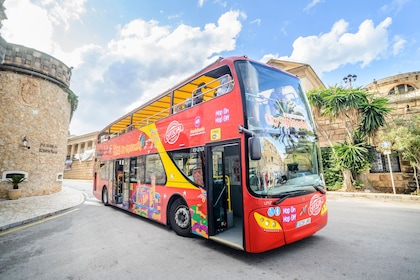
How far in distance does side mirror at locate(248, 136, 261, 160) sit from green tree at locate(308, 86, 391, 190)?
36.0ft

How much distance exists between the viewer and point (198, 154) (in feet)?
15.0

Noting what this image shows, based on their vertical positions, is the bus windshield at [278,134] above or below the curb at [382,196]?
above

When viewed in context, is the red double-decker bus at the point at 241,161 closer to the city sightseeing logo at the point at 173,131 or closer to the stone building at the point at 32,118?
the city sightseeing logo at the point at 173,131

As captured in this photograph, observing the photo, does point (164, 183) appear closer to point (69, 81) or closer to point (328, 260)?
point (328, 260)

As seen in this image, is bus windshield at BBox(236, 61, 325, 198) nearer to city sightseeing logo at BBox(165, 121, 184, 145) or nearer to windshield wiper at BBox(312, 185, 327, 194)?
windshield wiper at BBox(312, 185, 327, 194)

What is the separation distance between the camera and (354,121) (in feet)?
40.3

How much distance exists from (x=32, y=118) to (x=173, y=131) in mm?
13172

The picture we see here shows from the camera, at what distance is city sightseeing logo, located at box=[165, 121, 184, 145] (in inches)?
206

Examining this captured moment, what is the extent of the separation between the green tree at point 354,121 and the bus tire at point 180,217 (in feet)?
35.3

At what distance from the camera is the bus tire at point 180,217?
15.8ft

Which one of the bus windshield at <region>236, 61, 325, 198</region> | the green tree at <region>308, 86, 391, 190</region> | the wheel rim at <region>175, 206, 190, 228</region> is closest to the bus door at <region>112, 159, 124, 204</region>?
the wheel rim at <region>175, 206, 190, 228</region>

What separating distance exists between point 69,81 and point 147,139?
13.9 m

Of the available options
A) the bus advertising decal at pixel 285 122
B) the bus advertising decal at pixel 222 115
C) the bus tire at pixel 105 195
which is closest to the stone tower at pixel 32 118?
the bus tire at pixel 105 195

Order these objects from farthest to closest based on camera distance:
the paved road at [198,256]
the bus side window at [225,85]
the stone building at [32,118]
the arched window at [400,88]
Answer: the arched window at [400,88]
the stone building at [32,118]
the bus side window at [225,85]
the paved road at [198,256]
